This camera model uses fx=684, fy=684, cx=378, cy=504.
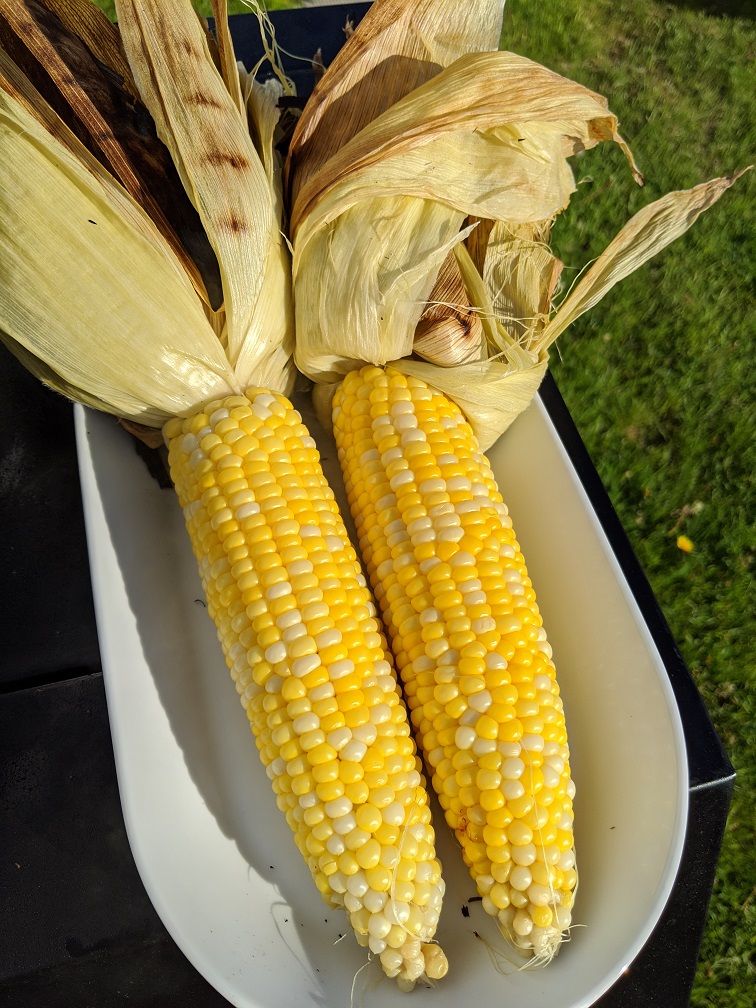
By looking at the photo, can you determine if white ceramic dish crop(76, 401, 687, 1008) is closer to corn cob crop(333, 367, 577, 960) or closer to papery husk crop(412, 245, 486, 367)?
corn cob crop(333, 367, 577, 960)

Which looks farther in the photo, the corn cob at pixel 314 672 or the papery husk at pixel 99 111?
the papery husk at pixel 99 111

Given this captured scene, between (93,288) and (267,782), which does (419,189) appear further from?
(267,782)

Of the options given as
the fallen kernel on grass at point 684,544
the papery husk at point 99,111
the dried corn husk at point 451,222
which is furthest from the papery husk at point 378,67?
the fallen kernel on grass at point 684,544

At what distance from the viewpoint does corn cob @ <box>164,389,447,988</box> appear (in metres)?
1.00

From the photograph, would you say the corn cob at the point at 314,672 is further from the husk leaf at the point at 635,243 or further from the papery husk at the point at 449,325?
the husk leaf at the point at 635,243

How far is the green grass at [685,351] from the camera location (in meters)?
2.04

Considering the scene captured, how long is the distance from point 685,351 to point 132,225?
6.37ft

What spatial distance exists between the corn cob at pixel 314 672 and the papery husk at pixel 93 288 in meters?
0.10

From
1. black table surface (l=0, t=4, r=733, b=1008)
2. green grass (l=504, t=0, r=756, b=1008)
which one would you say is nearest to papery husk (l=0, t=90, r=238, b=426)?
black table surface (l=0, t=4, r=733, b=1008)

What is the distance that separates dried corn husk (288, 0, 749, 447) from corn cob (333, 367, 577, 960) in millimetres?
96

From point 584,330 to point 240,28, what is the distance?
4.68 feet

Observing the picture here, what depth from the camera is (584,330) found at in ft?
7.91

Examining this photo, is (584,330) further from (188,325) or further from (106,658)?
(106,658)

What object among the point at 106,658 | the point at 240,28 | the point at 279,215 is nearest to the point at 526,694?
the point at 106,658
